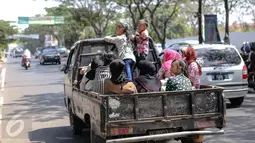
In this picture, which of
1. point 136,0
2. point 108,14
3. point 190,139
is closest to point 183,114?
point 190,139

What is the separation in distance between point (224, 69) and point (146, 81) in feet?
15.3

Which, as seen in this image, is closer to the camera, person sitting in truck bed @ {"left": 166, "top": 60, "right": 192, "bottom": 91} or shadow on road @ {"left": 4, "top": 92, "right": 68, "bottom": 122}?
person sitting in truck bed @ {"left": 166, "top": 60, "right": 192, "bottom": 91}

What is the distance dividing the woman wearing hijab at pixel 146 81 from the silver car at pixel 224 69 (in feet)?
13.8

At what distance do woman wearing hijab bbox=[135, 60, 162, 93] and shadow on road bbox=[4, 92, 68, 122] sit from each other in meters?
4.39

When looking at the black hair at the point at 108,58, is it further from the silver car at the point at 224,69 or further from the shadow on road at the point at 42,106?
the silver car at the point at 224,69

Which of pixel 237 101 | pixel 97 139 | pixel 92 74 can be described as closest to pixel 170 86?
pixel 97 139

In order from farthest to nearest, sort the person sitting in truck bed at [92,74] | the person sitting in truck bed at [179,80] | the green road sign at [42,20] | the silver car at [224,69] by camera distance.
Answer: the green road sign at [42,20]
the silver car at [224,69]
the person sitting in truck bed at [92,74]
the person sitting in truck bed at [179,80]

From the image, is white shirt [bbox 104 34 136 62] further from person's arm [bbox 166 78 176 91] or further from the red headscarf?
person's arm [bbox 166 78 176 91]

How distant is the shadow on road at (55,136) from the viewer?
7887mm

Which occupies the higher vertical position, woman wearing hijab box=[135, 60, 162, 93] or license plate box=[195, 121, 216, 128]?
woman wearing hijab box=[135, 60, 162, 93]

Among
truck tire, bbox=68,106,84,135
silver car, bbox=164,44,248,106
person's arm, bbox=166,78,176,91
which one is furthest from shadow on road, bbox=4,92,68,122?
person's arm, bbox=166,78,176,91

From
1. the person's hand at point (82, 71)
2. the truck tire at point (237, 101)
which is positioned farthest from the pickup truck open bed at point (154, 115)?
the truck tire at point (237, 101)

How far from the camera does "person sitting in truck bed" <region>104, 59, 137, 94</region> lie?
572 cm

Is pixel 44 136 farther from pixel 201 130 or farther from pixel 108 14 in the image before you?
pixel 108 14
